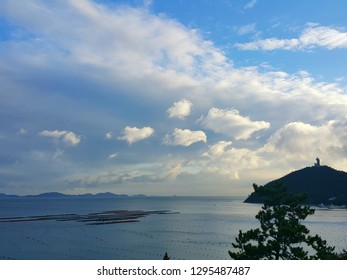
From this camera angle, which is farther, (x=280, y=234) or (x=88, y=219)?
(x=88, y=219)

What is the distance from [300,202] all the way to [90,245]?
5468 cm

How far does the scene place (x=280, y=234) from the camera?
28.9 metres

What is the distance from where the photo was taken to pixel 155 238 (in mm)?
84750

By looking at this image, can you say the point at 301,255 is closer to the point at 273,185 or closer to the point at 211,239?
the point at 273,185

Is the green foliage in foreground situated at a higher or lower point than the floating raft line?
higher

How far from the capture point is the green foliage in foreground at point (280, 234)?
28.4 metres

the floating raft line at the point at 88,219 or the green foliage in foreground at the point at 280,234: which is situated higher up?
the green foliage in foreground at the point at 280,234

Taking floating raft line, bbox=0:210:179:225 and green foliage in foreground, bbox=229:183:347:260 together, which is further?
floating raft line, bbox=0:210:179:225

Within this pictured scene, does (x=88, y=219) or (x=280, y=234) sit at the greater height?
(x=280, y=234)

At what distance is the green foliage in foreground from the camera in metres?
28.4

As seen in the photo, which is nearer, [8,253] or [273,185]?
[273,185]

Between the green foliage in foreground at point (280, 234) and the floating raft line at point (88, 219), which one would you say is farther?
the floating raft line at point (88, 219)
